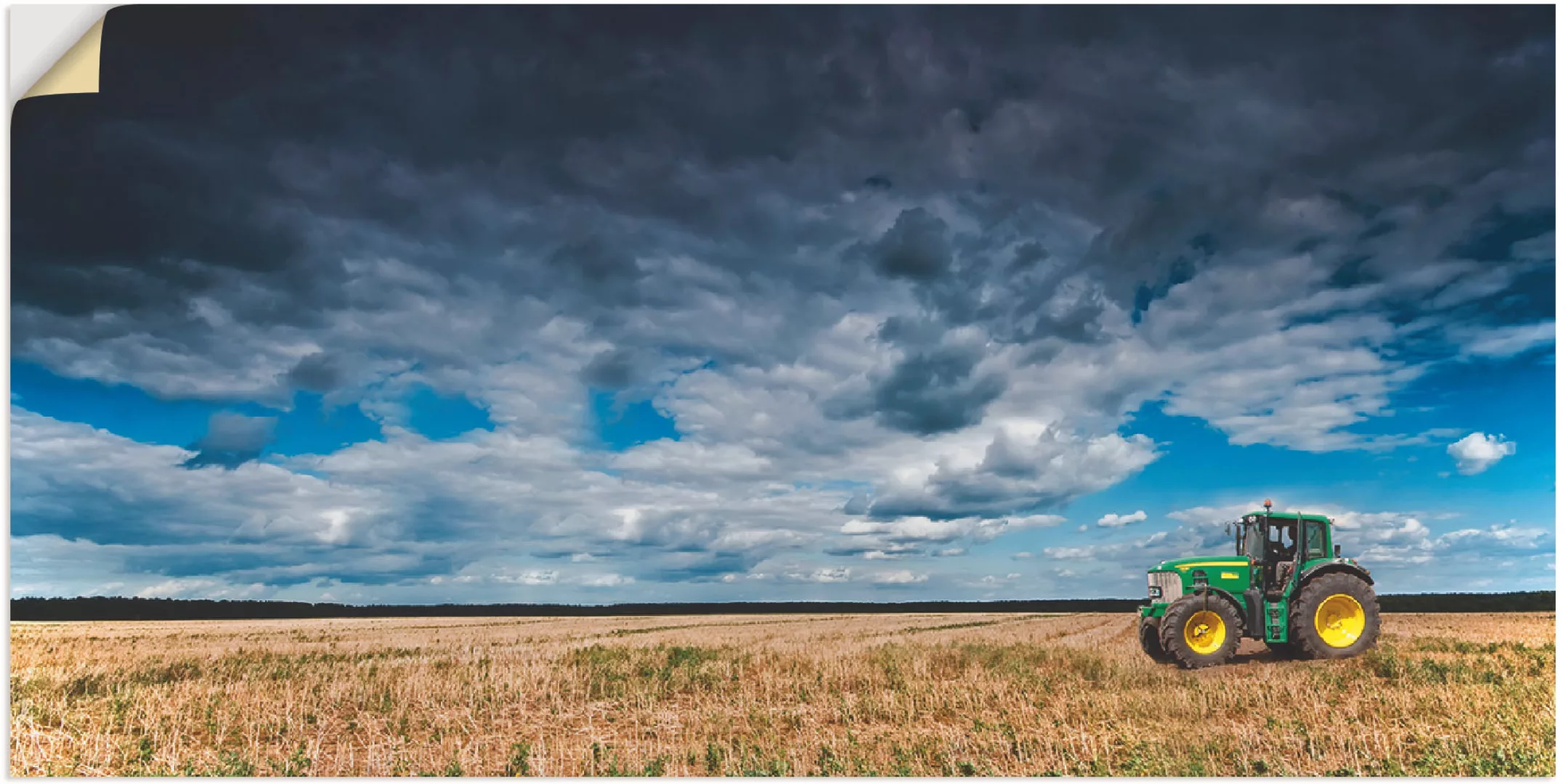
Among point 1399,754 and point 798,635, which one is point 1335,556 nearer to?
point 1399,754

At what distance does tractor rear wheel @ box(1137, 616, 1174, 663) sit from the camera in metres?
17.4

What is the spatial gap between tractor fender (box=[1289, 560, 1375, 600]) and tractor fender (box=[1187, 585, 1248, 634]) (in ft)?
3.81

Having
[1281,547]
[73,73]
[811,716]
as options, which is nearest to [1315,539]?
[1281,547]

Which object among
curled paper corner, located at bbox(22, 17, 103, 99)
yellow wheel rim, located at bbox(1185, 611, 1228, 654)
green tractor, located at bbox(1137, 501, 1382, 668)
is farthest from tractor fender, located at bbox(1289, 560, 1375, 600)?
curled paper corner, located at bbox(22, 17, 103, 99)

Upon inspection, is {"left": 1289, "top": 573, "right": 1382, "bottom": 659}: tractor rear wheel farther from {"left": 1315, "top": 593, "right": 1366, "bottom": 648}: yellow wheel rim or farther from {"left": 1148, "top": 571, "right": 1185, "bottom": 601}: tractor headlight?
{"left": 1148, "top": 571, "right": 1185, "bottom": 601}: tractor headlight

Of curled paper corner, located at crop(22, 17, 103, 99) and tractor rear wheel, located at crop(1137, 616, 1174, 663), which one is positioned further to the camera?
tractor rear wheel, located at crop(1137, 616, 1174, 663)

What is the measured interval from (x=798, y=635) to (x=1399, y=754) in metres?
23.2

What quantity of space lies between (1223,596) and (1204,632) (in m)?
0.74

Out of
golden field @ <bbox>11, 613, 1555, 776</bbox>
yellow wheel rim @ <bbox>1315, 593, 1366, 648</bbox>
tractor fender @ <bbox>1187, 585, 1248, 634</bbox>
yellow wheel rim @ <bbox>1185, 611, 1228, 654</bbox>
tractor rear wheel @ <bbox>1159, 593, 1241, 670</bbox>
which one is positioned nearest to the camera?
golden field @ <bbox>11, 613, 1555, 776</bbox>

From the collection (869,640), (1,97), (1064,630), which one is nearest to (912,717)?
(1,97)

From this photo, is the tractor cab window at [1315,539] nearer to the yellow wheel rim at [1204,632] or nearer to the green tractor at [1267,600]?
the green tractor at [1267,600]

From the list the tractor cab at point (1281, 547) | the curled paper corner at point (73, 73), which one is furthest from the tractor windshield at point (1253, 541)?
the curled paper corner at point (73, 73)

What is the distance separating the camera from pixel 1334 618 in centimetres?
1752

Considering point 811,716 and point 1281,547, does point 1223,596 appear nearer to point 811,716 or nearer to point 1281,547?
point 1281,547
